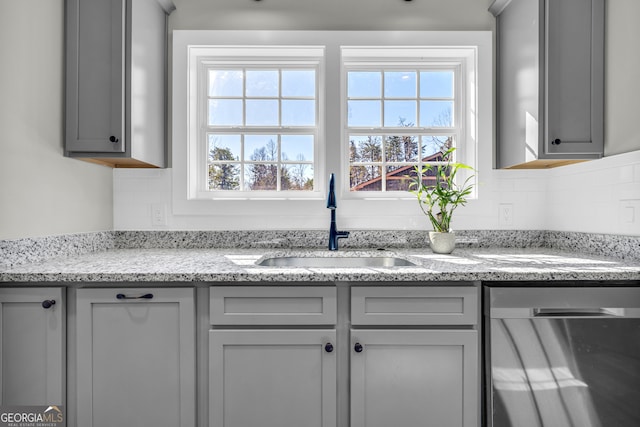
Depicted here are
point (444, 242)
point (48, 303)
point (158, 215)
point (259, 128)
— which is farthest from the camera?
point (259, 128)

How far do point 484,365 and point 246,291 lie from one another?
38.7 inches

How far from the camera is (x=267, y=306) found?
55.9 inches

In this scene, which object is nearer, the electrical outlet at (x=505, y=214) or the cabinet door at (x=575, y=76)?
the cabinet door at (x=575, y=76)

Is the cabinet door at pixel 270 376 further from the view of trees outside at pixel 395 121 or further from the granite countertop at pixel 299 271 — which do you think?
the view of trees outside at pixel 395 121

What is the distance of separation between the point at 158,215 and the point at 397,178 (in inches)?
59.7

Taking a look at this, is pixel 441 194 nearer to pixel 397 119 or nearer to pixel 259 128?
pixel 397 119

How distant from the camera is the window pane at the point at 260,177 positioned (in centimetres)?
237

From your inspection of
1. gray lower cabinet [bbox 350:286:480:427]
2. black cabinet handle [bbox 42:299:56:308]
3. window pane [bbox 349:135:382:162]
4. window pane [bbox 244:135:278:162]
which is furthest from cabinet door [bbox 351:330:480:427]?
window pane [bbox 244:135:278:162]

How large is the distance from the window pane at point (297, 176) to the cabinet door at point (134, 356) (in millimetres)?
1108

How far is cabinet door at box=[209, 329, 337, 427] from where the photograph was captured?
1415mm

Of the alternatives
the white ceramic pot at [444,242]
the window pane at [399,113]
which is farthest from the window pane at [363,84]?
the white ceramic pot at [444,242]

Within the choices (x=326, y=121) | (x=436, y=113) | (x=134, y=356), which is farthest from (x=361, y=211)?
(x=134, y=356)

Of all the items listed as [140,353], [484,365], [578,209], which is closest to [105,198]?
[140,353]

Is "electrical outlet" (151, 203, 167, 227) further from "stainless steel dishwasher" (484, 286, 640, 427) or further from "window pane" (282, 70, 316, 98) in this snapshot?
"stainless steel dishwasher" (484, 286, 640, 427)
